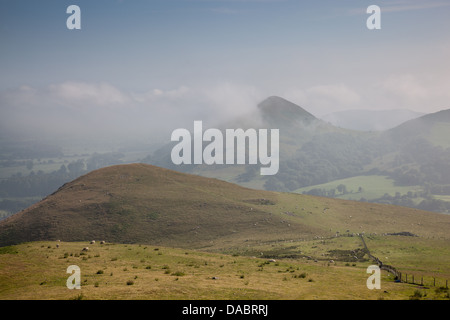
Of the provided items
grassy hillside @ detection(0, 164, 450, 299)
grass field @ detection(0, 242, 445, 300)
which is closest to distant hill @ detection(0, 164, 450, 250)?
grassy hillside @ detection(0, 164, 450, 299)

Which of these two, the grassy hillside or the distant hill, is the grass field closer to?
the grassy hillside

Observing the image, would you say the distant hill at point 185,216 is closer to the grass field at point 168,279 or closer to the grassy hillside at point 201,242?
the grassy hillside at point 201,242

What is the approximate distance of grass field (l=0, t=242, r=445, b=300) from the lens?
25.5 m

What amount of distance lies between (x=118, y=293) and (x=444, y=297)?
25.1m

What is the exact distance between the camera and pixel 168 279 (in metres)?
30.4

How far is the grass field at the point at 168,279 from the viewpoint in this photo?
25547 mm

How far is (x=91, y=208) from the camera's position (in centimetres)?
10881

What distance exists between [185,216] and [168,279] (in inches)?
2963

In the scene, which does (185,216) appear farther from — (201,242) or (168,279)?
(168,279)

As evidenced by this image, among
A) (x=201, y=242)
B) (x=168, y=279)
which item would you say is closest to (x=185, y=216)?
(x=201, y=242)

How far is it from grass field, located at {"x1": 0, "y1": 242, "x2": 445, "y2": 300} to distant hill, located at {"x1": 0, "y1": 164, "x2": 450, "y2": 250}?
41.4 m
